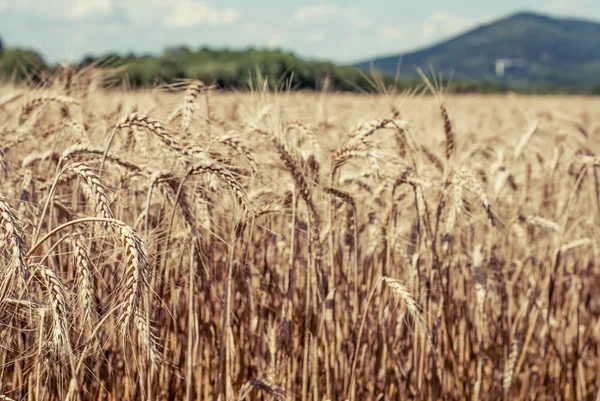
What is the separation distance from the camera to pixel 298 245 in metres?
2.82

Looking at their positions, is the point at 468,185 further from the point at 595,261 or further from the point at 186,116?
the point at 595,261

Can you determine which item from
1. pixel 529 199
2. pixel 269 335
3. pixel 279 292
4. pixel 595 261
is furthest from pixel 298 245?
pixel 595 261

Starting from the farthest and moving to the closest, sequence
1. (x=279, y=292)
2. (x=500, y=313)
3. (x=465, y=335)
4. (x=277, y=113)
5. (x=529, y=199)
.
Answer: (x=529, y=199)
(x=500, y=313)
(x=465, y=335)
(x=279, y=292)
(x=277, y=113)

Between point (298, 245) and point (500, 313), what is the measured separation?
121cm

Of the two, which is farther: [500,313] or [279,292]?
[500,313]

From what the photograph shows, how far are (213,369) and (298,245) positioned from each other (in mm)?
574

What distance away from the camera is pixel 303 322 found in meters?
2.75

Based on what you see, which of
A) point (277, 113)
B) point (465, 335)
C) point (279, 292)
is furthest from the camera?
point (465, 335)

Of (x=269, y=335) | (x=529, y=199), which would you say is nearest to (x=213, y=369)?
(x=269, y=335)

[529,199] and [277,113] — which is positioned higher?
[277,113]

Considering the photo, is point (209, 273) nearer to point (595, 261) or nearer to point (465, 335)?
point (465, 335)

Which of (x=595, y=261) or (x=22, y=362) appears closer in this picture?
(x=22, y=362)

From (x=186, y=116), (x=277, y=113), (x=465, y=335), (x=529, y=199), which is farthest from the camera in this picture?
(x=529, y=199)

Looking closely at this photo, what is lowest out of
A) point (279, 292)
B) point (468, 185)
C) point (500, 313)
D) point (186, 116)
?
point (500, 313)
